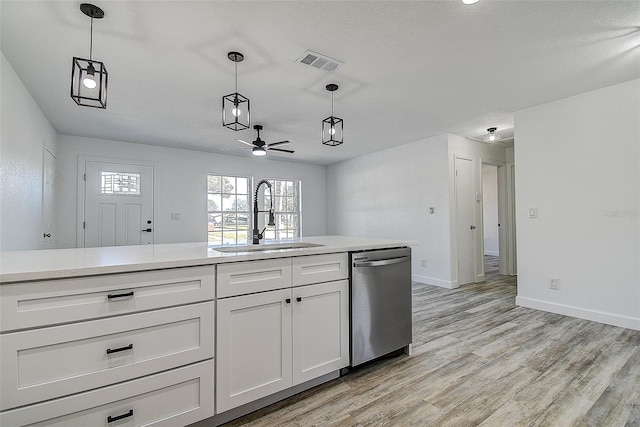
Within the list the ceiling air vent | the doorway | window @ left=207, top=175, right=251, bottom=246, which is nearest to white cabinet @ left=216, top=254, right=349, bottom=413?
the ceiling air vent

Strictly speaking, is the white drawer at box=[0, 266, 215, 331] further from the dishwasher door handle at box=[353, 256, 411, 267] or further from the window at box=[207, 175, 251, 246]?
the window at box=[207, 175, 251, 246]

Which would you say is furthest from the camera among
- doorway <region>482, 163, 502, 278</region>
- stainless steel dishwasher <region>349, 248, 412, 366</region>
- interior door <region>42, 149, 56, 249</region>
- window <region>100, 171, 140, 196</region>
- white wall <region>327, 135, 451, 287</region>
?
doorway <region>482, 163, 502, 278</region>

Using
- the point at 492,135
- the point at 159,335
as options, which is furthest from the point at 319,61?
the point at 492,135

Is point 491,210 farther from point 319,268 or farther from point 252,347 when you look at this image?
point 252,347

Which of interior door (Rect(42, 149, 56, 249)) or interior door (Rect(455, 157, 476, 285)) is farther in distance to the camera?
interior door (Rect(455, 157, 476, 285))

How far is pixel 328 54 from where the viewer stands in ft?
7.93

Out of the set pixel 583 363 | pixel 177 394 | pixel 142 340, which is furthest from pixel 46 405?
pixel 583 363

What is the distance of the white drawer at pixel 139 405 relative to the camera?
3.86ft

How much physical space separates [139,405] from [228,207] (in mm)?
5036

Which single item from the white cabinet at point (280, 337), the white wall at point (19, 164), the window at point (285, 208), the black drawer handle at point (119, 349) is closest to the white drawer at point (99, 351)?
the black drawer handle at point (119, 349)

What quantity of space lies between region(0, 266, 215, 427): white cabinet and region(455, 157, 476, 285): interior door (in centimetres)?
438

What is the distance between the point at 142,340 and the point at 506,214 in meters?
5.96

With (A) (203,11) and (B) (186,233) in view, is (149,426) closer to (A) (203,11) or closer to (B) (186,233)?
(A) (203,11)

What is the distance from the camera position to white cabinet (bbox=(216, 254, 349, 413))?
158cm
